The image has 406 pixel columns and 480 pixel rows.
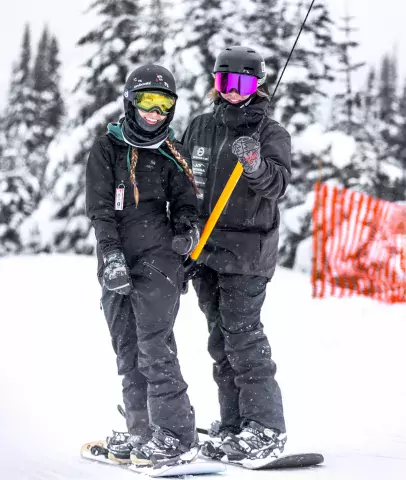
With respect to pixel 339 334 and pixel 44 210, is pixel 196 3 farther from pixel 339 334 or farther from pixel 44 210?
pixel 339 334

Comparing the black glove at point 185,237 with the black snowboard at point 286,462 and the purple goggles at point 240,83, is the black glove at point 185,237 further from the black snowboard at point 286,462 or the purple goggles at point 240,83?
the black snowboard at point 286,462

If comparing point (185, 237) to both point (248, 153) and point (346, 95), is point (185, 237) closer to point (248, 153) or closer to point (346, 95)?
point (248, 153)

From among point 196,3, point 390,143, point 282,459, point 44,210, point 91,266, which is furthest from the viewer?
point 390,143

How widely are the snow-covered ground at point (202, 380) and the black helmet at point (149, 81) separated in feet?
5.95

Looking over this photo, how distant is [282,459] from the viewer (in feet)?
12.5

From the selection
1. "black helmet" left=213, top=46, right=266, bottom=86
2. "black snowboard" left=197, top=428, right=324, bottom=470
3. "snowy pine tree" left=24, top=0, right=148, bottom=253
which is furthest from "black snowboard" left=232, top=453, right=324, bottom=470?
"snowy pine tree" left=24, top=0, right=148, bottom=253

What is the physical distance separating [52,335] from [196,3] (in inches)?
524

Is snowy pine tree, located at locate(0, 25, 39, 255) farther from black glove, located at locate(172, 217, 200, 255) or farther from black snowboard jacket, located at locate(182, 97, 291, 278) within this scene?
black glove, located at locate(172, 217, 200, 255)

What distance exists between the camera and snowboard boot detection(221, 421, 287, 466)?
12.6 feet

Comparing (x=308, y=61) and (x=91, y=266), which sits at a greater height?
(x=308, y=61)

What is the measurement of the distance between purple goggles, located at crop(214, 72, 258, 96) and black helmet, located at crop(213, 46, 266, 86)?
2cm

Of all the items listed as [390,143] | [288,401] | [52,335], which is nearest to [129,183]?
[288,401]

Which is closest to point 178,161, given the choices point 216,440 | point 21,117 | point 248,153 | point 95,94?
point 248,153

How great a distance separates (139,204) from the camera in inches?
145
